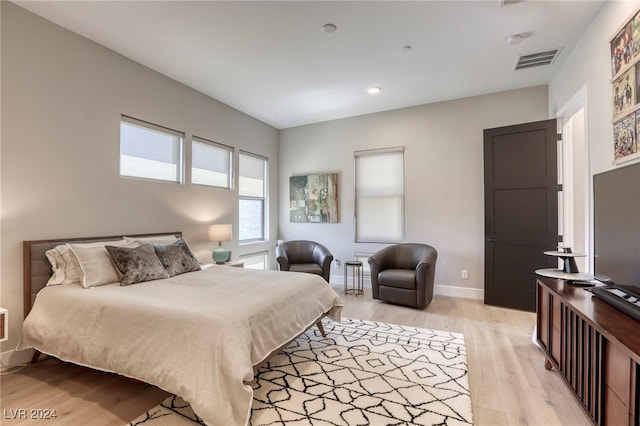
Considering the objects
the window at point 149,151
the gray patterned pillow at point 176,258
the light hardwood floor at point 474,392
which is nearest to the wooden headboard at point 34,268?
the light hardwood floor at point 474,392

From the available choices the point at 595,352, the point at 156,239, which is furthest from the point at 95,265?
the point at 595,352

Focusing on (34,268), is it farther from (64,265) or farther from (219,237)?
(219,237)

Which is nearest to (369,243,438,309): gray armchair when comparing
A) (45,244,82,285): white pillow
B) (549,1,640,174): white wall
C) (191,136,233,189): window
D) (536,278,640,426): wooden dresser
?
(536,278,640,426): wooden dresser

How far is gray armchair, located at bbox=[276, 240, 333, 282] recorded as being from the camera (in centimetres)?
438

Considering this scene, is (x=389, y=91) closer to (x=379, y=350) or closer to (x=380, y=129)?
(x=380, y=129)

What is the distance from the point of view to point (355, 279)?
200 inches

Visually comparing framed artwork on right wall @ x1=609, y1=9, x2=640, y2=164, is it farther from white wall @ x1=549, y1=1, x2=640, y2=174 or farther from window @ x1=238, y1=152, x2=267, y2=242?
window @ x1=238, y1=152, x2=267, y2=242

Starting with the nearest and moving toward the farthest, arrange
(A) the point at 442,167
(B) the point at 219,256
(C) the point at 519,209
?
(C) the point at 519,209 < (B) the point at 219,256 < (A) the point at 442,167

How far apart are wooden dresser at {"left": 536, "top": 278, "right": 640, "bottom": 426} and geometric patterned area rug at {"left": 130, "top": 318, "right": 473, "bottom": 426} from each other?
0.62 meters

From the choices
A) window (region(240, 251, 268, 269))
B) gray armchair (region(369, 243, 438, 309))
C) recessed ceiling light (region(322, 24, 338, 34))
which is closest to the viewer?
recessed ceiling light (region(322, 24, 338, 34))

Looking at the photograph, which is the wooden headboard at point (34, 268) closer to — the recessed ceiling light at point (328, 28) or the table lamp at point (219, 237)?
the table lamp at point (219, 237)

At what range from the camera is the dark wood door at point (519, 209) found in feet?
11.5

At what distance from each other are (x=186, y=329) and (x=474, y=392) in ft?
6.40

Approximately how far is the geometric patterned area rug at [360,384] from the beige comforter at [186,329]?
288mm
